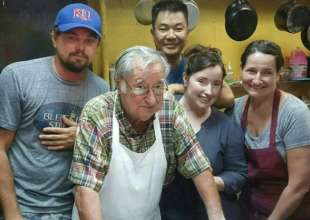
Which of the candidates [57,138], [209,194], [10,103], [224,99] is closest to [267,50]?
[224,99]

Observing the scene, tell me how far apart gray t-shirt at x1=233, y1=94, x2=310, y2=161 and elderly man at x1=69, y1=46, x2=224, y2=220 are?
336mm

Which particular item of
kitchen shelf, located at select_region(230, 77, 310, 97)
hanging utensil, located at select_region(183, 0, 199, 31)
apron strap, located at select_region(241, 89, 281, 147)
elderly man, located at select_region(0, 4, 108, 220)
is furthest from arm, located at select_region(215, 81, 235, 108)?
kitchen shelf, located at select_region(230, 77, 310, 97)

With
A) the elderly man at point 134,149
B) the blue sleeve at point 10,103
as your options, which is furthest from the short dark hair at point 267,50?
the blue sleeve at point 10,103

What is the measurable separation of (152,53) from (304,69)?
1840 mm

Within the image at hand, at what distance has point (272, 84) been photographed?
1.58 m

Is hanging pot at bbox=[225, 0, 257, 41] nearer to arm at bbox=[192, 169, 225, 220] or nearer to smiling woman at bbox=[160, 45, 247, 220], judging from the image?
smiling woman at bbox=[160, 45, 247, 220]

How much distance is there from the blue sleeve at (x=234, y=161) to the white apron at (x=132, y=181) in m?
0.29

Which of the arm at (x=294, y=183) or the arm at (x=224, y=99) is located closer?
the arm at (x=294, y=183)

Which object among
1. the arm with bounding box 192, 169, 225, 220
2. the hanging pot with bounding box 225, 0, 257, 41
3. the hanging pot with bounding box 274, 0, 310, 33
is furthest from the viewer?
the hanging pot with bounding box 274, 0, 310, 33

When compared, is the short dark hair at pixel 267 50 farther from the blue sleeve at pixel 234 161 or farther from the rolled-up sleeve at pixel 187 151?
the rolled-up sleeve at pixel 187 151

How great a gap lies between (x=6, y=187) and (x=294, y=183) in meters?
1.01

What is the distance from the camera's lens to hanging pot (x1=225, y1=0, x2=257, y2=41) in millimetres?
2332

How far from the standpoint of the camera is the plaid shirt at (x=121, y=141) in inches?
46.9

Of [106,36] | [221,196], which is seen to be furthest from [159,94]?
[106,36]
